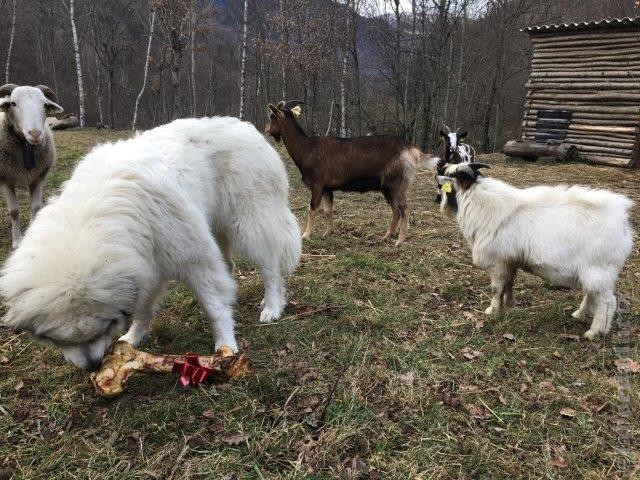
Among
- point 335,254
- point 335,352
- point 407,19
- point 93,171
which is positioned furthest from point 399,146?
point 407,19

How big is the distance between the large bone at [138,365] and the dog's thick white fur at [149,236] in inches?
9.2

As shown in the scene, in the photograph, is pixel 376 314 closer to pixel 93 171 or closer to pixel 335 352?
pixel 335 352

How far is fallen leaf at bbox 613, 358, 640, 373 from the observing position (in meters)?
3.21

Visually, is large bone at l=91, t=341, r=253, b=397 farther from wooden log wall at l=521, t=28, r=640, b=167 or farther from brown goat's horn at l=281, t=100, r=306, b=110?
wooden log wall at l=521, t=28, r=640, b=167

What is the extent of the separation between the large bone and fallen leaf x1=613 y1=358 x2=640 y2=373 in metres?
2.66

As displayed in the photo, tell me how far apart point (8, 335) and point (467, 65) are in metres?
26.4

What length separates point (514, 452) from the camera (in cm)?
248

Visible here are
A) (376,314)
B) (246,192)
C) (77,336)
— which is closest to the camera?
(77,336)

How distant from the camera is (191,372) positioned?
9.29 feet

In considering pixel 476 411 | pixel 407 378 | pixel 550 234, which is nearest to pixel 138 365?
pixel 407 378

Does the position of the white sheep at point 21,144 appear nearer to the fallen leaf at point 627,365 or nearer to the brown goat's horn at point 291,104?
the brown goat's horn at point 291,104

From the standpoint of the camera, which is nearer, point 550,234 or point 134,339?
point 134,339

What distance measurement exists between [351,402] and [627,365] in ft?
6.86

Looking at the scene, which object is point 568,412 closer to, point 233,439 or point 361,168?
point 233,439
